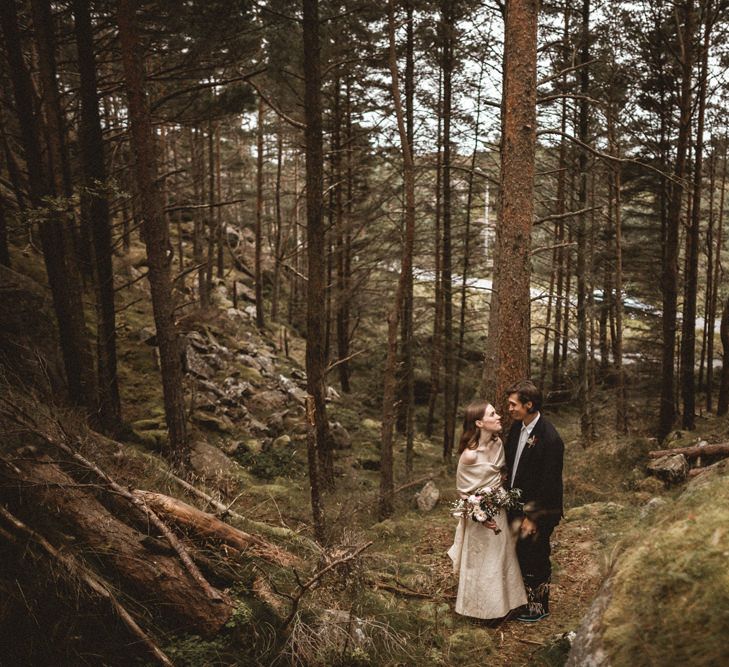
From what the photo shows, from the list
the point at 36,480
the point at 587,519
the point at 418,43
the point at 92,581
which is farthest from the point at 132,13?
the point at 587,519

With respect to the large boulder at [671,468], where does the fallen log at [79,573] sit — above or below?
above

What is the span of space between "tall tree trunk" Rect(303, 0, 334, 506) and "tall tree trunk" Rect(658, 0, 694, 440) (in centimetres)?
821

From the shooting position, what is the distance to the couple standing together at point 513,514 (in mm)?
4402

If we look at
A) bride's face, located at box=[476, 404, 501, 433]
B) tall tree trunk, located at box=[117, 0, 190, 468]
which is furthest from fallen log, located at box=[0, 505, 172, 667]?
tall tree trunk, located at box=[117, 0, 190, 468]

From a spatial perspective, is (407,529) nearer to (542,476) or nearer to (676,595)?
(542,476)

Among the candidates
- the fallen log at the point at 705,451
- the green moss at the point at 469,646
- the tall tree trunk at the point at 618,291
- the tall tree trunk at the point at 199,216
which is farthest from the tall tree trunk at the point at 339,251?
the green moss at the point at 469,646

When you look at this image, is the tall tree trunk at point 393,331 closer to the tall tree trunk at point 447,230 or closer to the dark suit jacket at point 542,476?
the dark suit jacket at point 542,476

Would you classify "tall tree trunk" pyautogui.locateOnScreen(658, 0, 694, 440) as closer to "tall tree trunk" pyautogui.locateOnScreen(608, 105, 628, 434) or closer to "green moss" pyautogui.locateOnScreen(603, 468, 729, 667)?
"tall tree trunk" pyautogui.locateOnScreen(608, 105, 628, 434)

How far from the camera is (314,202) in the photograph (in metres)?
8.62

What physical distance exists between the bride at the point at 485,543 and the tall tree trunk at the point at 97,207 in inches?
280

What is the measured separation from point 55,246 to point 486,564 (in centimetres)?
831

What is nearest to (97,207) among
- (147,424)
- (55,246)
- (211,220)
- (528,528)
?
(55,246)

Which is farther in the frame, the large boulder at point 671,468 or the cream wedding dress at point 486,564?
the large boulder at point 671,468

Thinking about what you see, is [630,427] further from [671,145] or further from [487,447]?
[487,447]
